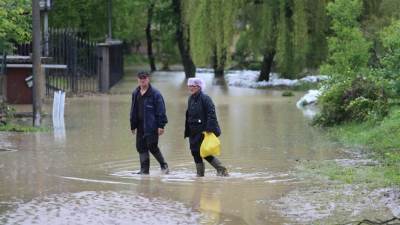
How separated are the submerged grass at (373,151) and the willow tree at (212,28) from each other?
17630 millimetres

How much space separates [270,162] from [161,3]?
3796cm

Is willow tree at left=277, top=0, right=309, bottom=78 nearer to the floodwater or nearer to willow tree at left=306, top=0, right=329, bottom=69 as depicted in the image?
willow tree at left=306, top=0, right=329, bottom=69

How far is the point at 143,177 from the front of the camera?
11445 mm

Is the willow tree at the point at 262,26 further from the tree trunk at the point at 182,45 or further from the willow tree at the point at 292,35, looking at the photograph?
the tree trunk at the point at 182,45

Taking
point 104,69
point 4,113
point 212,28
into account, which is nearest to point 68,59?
point 104,69

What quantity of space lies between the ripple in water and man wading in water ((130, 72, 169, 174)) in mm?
2201

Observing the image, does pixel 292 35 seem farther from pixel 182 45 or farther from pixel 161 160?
pixel 161 160

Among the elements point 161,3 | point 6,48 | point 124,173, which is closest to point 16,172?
point 124,173

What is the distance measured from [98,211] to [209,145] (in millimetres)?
3032

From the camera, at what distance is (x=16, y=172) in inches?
460

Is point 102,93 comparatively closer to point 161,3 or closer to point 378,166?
point 161,3

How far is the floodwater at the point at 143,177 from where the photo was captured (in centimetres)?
849

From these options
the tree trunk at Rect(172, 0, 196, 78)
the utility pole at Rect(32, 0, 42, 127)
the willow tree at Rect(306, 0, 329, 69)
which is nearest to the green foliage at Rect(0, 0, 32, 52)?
the utility pole at Rect(32, 0, 42, 127)

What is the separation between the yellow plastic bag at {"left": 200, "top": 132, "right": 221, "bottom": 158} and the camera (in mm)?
11266
